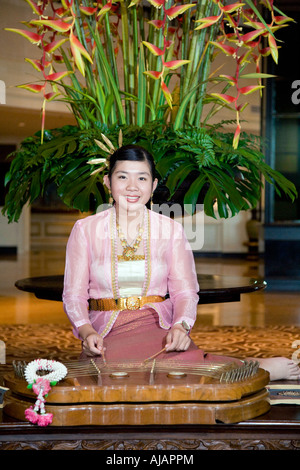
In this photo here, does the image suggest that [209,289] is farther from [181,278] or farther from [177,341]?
[177,341]

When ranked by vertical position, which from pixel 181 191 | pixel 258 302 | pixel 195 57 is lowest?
pixel 258 302

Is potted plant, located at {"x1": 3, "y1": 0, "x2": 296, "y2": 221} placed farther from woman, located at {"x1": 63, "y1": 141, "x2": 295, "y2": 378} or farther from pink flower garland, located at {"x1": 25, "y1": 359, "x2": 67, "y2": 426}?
pink flower garland, located at {"x1": 25, "y1": 359, "x2": 67, "y2": 426}

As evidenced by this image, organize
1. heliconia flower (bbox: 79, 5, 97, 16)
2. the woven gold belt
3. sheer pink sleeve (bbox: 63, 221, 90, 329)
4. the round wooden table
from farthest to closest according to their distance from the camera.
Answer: the round wooden table < heliconia flower (bbox: 79, 5, 97, 16) < the woven gold belt < sheer pink sleeve (bbox: 63, 221, 90, 329)

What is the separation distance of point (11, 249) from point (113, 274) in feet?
38.2

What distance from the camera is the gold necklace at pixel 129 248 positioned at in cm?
210

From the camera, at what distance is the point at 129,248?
2109 mm

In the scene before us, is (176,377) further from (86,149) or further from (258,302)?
(258,302)

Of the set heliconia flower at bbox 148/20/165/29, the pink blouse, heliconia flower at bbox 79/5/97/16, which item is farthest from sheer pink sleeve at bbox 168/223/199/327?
heliconia flower at bbox 79/5/97/16

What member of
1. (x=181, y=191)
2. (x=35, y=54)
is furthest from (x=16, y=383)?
(x=35, y=54)

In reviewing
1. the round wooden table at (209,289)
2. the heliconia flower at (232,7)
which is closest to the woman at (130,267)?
the round wooden table at (209,289)

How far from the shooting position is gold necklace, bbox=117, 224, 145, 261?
6.88 feet

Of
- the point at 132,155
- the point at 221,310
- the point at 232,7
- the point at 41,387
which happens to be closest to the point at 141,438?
the point at 41,387

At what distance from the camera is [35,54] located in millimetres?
9016

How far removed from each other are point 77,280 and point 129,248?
21 cm
